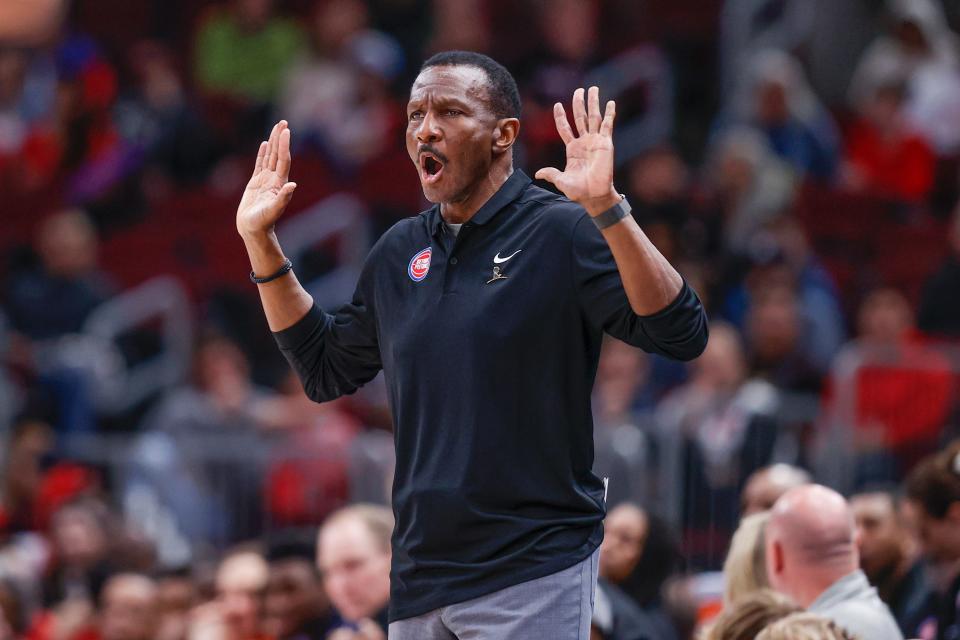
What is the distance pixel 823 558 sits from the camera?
4922 millimetres

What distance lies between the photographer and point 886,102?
11.9 m

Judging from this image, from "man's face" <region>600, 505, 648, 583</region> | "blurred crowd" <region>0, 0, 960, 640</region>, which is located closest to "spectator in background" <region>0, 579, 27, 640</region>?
"blurred crowd" <region>0, 0, 960, 640</region>

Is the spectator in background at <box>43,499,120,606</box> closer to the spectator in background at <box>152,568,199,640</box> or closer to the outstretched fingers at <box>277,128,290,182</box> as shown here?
the spectator in background at <box>152,568,199,640</box>

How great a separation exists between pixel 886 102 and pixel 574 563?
8923 millimetres

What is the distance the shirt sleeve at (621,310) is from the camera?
3498 millimetres

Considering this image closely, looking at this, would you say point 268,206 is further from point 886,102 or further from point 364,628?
point 886,102

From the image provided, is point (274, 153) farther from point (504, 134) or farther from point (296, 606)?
point (296, 606)

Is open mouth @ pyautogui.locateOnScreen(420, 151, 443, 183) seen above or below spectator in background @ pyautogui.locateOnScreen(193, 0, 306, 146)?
below

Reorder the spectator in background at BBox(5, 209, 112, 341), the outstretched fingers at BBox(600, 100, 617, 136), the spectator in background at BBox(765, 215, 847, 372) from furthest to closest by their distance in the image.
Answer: the spectator in background at BBox(5, 209, 112, 341) → the spectator in background at BBox(765, 215, 847, 372) → the outstretched fingers at BBox(600, 100, 617, 136)

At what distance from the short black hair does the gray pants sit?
1.03m

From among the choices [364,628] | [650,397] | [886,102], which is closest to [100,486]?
[650,397]

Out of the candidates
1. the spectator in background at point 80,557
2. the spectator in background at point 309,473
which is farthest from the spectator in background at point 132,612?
the spectator in background at point 309,473

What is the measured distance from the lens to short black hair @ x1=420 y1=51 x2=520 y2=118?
382 cm

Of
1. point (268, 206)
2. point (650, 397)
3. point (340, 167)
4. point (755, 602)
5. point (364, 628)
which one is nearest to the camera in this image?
point (268, 206)
